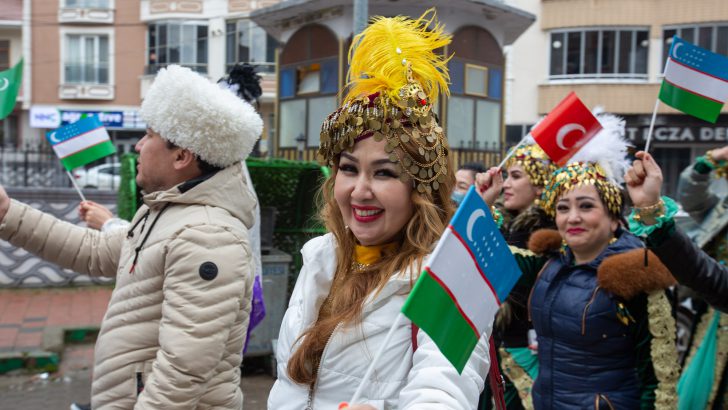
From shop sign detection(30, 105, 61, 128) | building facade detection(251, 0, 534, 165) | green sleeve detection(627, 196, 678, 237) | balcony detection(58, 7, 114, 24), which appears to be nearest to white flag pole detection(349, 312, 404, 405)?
green sleeve detection(627, 196, 678, 237)

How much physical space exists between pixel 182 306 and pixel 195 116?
77 cm

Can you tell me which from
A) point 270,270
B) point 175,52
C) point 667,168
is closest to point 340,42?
point 270,270

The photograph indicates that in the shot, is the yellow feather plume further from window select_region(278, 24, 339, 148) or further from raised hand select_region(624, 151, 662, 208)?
window select_region(278, 24, 339, 148)

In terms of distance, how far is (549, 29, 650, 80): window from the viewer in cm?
2305

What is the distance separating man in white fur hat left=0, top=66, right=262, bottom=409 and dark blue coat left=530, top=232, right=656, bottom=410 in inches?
58.1

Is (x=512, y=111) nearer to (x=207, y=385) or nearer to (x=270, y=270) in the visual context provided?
(x=270, y=270)

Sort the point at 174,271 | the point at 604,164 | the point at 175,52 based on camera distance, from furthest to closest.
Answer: the point at 175,52 < the point at 604,164 < the point at 174,271

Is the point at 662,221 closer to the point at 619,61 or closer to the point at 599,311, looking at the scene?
the point at 599,311

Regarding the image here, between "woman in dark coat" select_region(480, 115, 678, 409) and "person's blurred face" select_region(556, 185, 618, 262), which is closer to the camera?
"woman in dark coat" select_region(480, 115, 678, 409)

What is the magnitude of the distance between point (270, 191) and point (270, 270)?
0.83 meters

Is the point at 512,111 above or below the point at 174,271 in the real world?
above

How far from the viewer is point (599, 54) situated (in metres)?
23.3

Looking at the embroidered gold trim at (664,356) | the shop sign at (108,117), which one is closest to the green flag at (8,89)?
the embroidered gold trim at (664,356)

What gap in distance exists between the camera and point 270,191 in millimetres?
6832
